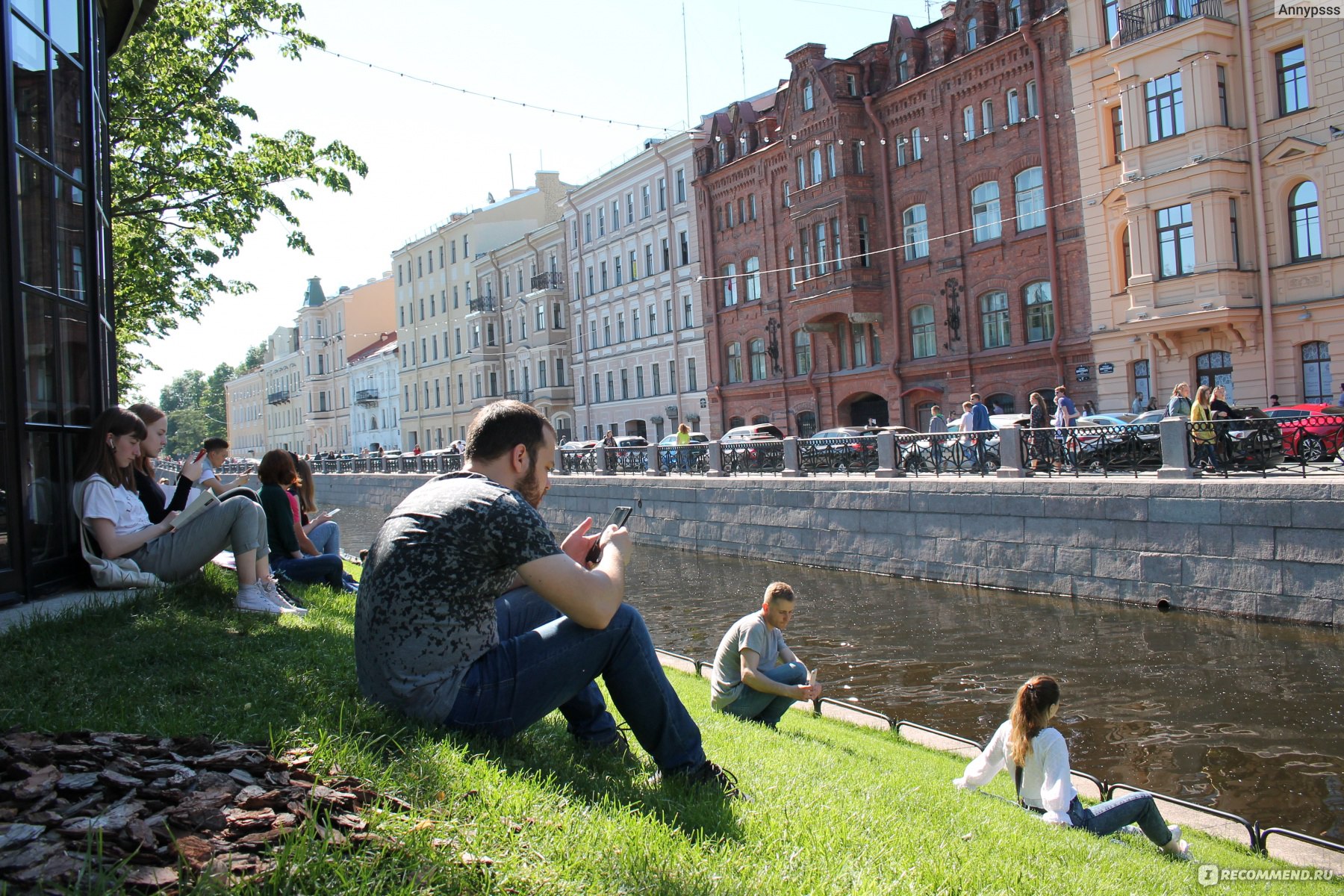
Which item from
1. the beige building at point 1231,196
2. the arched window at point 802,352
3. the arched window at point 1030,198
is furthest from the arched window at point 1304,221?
the arched window at point 802,352

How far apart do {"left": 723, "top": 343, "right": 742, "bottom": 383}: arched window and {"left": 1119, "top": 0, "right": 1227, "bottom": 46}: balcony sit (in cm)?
2006

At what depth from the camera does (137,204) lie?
17.5 m

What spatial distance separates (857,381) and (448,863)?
116ft

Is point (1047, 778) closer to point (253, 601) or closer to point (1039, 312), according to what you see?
point (253, 601)

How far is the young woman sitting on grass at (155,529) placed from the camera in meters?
6.55

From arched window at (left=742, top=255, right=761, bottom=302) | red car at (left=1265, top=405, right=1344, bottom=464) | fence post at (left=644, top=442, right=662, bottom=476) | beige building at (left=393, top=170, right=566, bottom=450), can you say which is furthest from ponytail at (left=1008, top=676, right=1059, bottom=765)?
beige building at (left=393, top=170, right=566, bottom=450)

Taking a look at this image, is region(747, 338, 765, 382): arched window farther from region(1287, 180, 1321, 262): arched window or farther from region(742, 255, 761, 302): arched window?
region(1287, 180, 1321, 262): arched window

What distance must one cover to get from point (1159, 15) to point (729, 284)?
21050 mm

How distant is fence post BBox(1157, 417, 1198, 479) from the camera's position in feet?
49.1

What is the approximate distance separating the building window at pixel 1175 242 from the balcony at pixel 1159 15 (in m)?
4.40

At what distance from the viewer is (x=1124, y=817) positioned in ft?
17.6

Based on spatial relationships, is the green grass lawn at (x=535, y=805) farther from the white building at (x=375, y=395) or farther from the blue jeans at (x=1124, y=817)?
the white building at (x=375, y=395)

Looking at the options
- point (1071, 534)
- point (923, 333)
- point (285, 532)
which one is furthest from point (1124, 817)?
point (923, 333)

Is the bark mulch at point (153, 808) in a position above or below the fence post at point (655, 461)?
below
